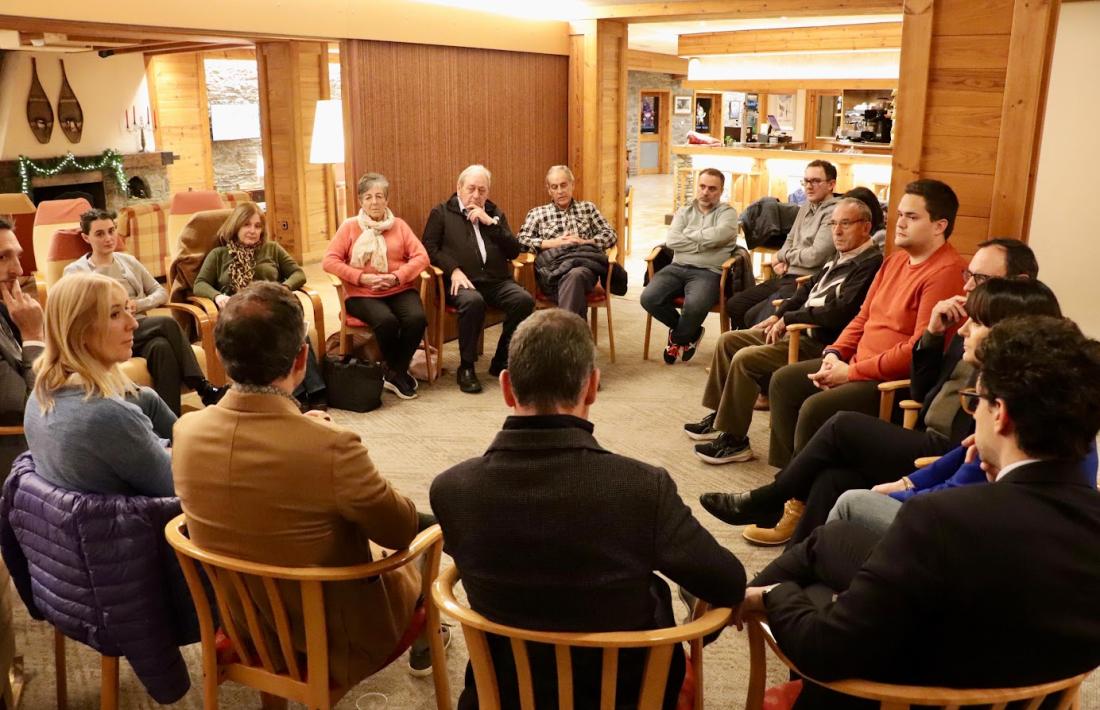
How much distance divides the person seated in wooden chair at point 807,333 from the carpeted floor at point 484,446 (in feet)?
0.48

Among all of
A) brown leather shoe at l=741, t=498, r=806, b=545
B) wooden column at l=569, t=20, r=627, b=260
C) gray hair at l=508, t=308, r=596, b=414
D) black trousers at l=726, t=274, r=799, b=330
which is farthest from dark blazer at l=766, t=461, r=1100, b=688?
wooden column at l=569, t=20, r=627, b=260

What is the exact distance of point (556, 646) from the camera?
4.87 feet

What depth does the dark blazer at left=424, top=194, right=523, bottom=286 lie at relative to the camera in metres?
5.44

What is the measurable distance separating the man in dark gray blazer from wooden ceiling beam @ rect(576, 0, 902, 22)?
14.7 feet

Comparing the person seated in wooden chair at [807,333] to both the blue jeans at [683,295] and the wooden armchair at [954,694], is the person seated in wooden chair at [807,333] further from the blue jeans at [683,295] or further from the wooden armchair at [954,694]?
the wooden armchair at [954,694]

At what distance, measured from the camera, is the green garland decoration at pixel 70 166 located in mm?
8938

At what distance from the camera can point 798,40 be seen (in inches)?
407

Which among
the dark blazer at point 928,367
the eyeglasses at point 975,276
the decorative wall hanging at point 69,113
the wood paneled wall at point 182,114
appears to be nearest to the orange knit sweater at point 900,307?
the dark blazer at point 928,367

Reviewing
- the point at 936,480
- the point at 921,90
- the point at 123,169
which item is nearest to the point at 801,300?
the point at 921,90

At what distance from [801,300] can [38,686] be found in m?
3.43

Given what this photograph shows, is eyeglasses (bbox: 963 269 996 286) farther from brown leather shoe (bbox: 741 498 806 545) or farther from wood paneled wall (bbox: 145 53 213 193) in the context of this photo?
wood paneled wall (bbox: 145 53 213 193)

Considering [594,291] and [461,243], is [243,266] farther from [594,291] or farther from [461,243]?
[594,291]

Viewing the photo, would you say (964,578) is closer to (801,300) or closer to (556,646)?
(556,646)

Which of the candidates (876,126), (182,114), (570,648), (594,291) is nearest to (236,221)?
(594,291)
